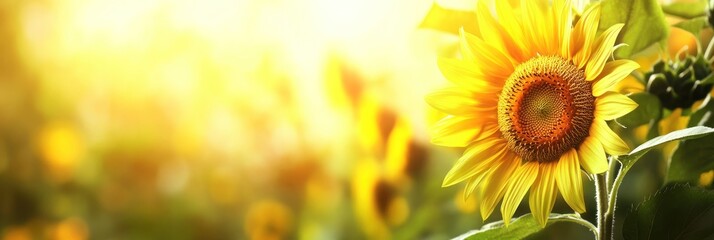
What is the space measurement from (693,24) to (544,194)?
0.18 metres

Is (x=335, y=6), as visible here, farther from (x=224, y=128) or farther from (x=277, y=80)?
(x=224, y=128)

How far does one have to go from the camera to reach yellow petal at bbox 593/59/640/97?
37cm

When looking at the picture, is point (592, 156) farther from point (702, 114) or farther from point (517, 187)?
point (702, 114)

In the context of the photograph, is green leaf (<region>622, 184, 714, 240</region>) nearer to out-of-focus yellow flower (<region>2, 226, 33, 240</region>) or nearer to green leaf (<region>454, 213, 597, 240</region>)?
green leaf (<region>454, 213, 597, 240</region>)

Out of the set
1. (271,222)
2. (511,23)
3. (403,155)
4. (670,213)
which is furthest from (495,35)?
(271,222)

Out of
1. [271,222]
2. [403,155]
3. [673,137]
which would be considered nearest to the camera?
[673,137]

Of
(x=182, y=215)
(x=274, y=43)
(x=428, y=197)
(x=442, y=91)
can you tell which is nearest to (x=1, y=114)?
(x=182, y=215)

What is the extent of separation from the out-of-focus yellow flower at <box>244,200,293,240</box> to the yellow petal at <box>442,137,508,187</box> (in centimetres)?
72

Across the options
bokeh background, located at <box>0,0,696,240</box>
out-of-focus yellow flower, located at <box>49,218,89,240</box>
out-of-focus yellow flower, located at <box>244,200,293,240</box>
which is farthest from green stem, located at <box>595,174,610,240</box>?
out-of-focus yellow flower, located at <box>49,218,89,240</box>

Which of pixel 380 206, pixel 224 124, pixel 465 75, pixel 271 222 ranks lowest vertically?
pixel 465 75

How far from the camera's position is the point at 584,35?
0.39 metres

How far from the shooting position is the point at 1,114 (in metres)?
1.37

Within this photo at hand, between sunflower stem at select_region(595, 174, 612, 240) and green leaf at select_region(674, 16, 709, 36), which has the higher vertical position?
green leaf at select_region(674, 16, 709, 36)

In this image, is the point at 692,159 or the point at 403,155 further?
the point at 403,155
